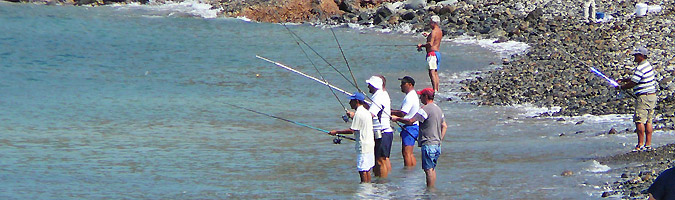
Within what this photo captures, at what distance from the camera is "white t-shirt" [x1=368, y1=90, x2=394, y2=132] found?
929 cm

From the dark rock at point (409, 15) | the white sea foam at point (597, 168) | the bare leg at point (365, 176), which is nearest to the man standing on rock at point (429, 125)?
the bare leg at point (365, 176)

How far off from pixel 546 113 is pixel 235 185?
5.50m

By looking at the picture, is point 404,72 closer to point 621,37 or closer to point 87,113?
point 621,37

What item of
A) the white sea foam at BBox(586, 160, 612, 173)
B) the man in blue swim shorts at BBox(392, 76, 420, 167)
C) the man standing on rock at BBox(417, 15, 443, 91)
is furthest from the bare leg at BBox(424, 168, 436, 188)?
the man standing on rock at BBox(417, 15, 443, 91)

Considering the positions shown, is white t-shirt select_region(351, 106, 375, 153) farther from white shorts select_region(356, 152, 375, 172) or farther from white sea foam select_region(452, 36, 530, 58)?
white sea foam select_region(452, 36, 530, 58)

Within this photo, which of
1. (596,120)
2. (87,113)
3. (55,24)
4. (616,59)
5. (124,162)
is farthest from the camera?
(55,24)

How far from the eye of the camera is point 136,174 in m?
11.1

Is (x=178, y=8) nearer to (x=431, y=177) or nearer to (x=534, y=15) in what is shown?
(x=534, y=15)

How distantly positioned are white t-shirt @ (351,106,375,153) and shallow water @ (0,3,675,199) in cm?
54

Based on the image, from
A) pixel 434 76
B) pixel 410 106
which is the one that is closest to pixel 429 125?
pixel 410 106

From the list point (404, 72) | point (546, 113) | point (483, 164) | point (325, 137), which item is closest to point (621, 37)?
point (404, 72)

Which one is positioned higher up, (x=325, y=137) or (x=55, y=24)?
(x=325, y=137)

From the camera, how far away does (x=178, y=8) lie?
3944 cm

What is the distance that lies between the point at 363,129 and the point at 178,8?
31.3 m
